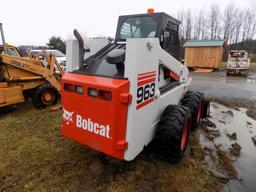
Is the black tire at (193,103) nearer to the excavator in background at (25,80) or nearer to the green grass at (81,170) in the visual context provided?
the green grass at (81,170)

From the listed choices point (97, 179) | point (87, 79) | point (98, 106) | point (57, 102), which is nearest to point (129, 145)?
point (98, 106)

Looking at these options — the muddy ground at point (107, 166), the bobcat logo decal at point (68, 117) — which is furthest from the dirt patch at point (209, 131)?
the bobcat logo decal at point (68, 117)

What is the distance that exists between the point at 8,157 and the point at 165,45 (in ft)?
10.0

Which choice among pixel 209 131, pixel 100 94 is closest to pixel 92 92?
pixel 100 94

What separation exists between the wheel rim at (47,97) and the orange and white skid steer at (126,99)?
2.81 m

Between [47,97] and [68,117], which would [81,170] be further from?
[47,97]

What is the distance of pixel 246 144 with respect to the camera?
3.48 m

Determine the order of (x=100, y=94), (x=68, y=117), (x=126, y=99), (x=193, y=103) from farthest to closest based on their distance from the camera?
(x=193, y=103), (x=68, y=117), (x=100, y=94), (x=126, y=99)

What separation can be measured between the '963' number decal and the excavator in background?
3.67 m

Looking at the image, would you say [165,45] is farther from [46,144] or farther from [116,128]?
[46,144]

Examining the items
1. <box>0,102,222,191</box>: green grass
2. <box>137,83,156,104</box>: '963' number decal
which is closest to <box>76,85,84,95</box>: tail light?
<box>137,83,156,104</box>: '963' number decal

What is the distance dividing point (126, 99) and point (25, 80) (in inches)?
156

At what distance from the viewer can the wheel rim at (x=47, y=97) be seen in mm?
5000

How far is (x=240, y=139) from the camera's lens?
3.67 metres
